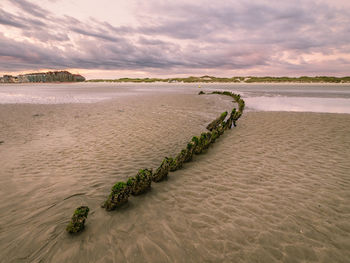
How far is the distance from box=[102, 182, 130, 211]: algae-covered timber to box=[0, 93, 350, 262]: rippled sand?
0.21 m

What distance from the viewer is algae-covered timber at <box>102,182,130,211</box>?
446 centimetres

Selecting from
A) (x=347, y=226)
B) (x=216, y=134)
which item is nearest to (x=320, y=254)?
(x=347, y=226)

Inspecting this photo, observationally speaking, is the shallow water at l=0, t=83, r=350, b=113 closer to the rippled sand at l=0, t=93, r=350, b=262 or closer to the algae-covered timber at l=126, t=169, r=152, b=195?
the rippled sand at l=0, t=93, r=350, b=262

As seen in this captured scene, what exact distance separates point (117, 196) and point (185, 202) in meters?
1.79

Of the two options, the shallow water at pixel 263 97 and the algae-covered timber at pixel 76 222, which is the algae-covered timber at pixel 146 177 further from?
the shallow water at pixel 263 97

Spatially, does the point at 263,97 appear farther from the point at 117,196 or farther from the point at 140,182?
the point at 117,196

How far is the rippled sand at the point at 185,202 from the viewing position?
3375 millimetres

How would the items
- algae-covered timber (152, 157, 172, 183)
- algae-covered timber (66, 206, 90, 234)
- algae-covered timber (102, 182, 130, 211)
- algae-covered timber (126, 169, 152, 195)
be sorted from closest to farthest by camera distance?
1. algae-covered timber (66, 206, 90, 234)
2. algae-covered timber (102, 182, 130, 211)
3. algae-covered timber (126, 169, 152, 195)
4. algae-covered timber (152, 157, 172, 183)

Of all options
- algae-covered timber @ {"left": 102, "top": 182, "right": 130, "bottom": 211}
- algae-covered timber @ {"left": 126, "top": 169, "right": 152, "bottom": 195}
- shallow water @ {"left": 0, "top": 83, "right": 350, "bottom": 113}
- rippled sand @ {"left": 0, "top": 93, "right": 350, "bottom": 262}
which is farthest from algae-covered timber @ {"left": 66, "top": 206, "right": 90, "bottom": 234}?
shallow water @ {"left": 0, "top": 83, "right": 350, "bottom": 113}

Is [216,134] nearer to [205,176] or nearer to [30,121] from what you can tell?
[205,176]

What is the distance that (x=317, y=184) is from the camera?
545cm

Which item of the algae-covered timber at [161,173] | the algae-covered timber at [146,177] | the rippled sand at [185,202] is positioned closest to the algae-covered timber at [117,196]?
the algae-covered timber at [146,177]

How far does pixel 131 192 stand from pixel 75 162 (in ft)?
12.5

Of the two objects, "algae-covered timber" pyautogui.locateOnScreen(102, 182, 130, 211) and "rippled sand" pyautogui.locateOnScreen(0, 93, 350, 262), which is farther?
"algae-covered timber" pyautogui.locateOnScreen(102, 182, 130, 211)
